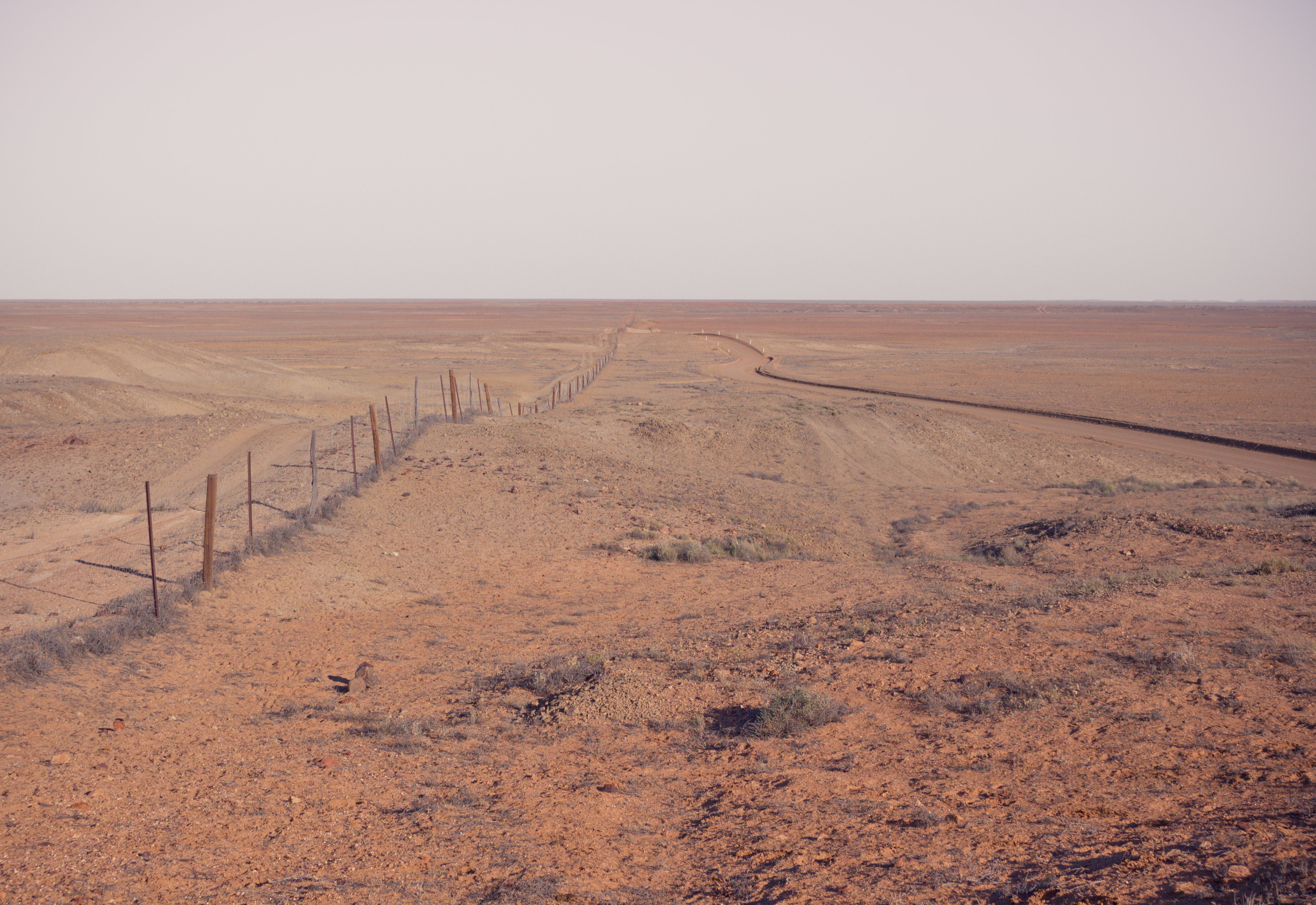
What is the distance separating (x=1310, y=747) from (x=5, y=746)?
1060 centimetres

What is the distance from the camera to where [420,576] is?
13688 millimetres

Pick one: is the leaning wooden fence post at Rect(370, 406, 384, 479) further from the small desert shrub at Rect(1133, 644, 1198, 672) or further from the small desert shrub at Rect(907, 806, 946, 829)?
the small desert shrub at Rect(1133, 644, 1198, 672)

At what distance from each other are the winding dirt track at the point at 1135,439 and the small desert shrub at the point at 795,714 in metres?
24.3

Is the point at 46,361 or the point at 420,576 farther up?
the point at 46,361

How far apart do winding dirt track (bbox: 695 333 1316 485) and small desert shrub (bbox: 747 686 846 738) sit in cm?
2434

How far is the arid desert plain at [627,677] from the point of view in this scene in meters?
5.41

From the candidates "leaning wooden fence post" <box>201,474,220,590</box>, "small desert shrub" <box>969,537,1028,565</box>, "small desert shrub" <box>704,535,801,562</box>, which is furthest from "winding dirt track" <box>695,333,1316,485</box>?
"leaning wooden fence post" <box>201,474,220,590</box>

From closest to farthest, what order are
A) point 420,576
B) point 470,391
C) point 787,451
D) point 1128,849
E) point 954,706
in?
point 1128,849 → point 954,706 → point 420,576 → point 787,451 → point 470,391

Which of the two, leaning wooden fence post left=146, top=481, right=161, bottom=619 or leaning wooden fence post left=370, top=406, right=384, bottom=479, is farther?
leaning wooden fence post left=370, top=406, right=384, bottom=479

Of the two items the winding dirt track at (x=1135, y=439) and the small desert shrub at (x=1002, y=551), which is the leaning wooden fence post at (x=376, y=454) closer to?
the small desert shrub at (x=1002, y=551)

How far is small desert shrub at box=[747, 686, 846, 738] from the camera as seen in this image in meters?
7.47

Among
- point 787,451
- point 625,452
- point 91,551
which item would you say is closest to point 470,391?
point 625,452

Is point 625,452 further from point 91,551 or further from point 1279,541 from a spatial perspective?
point 1279,541

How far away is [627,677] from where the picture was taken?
871 cm
